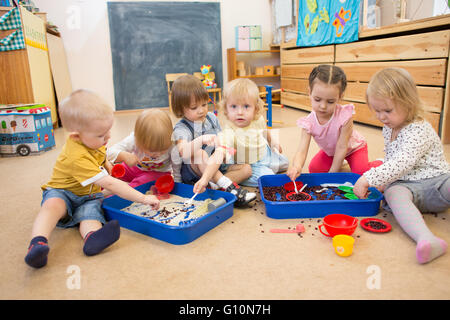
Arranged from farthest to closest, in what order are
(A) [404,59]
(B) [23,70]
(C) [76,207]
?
(B) [23,70], (A) [404,59], (C) [76,207]

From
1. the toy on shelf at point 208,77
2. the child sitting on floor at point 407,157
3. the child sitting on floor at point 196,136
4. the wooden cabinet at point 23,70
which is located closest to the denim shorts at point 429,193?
the child sitting on floor at point 407,157

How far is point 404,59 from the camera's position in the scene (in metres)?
2.43

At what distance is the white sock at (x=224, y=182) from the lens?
1381 mm

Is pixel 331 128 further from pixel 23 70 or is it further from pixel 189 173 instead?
pixel 23 70

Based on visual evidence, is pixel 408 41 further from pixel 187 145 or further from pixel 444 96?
pixel 187 145

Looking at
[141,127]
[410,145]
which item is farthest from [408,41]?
[141,127]

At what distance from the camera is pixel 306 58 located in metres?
3.86

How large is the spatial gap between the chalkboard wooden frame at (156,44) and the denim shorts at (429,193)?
13.4 feet

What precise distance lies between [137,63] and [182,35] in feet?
2.44

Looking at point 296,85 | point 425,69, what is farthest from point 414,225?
point 296,85

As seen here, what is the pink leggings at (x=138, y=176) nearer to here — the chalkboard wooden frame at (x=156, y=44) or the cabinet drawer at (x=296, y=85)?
the cabinet drawer at (x=296, y=85)

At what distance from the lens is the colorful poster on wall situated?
298 cm

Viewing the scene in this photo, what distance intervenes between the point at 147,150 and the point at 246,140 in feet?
1.58

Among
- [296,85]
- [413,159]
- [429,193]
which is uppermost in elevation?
[296,85]
